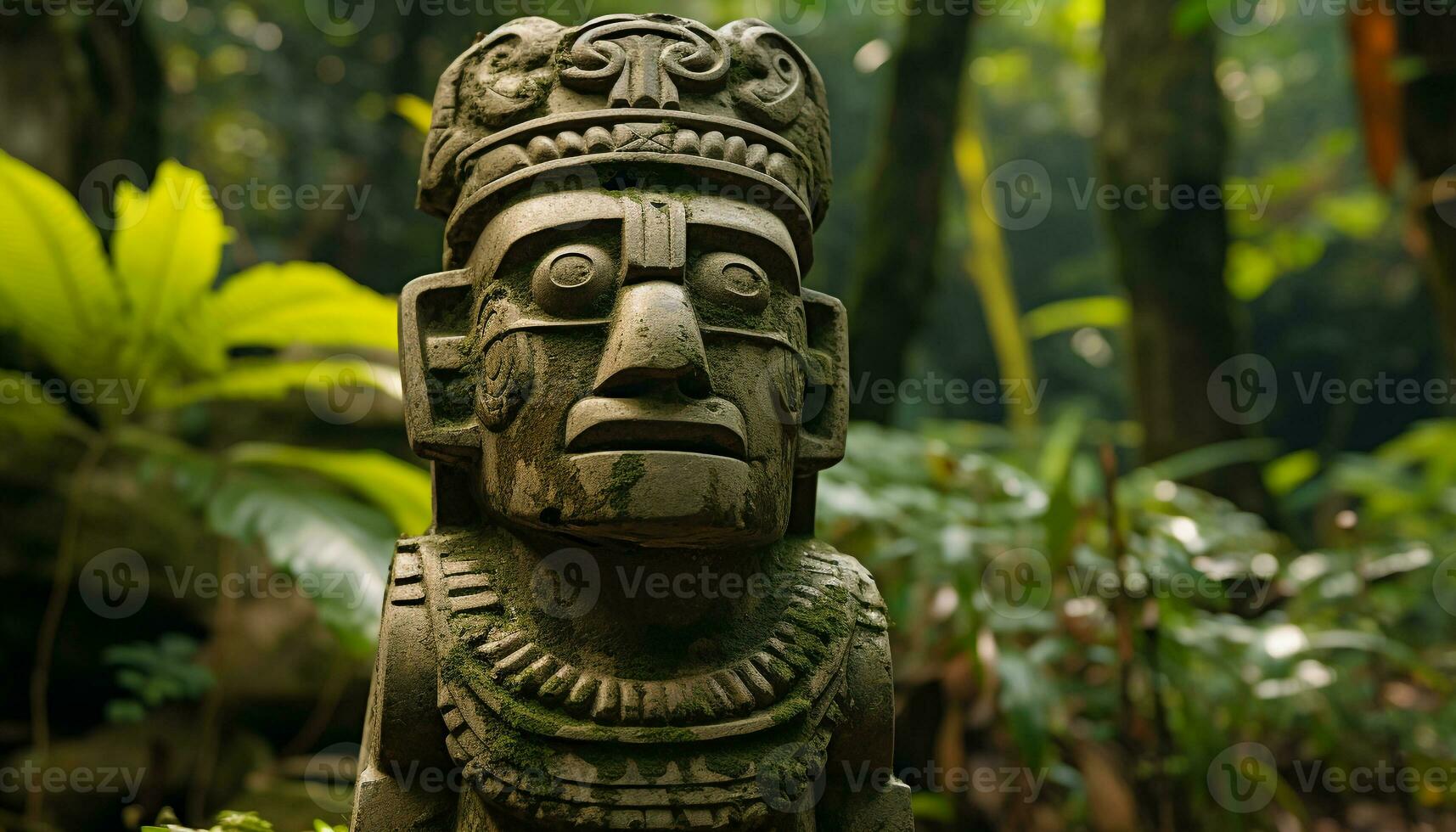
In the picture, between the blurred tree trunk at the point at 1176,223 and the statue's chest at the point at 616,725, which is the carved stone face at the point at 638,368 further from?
the blurred tree trunk at the point at 1176,223

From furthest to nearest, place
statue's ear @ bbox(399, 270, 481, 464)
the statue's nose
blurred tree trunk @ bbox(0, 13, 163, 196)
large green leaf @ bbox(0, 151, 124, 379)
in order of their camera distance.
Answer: blurred tree trunk @ bbox(0, 13, 163, 196), large green leaf @ bbox(0, 151, 124, 379), statue's ear @ bbox(399, 270, 481, 464), the statue's nose

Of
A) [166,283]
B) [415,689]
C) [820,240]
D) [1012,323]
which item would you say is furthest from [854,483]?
[820,240]

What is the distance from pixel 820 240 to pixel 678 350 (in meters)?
9.31

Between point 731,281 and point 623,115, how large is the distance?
14.8 inches

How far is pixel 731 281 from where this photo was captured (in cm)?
175

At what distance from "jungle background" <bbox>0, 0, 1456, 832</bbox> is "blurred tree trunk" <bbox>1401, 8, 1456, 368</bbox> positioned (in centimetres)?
1

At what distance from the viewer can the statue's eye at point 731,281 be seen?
68.6 inches

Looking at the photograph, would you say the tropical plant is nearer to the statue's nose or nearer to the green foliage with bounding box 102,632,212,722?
the green foliage with bounding box 102,632,212,722

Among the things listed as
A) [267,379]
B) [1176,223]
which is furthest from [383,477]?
[1176,223]

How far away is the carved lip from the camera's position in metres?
1.58

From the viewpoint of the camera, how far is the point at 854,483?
3.16 m

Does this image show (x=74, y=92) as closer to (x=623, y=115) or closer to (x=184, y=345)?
(x=184, y=345)

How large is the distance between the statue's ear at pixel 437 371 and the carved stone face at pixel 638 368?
0.04 meters

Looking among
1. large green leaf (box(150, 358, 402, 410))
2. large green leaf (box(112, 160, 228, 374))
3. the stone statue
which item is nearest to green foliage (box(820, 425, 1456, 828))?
the stone statue
